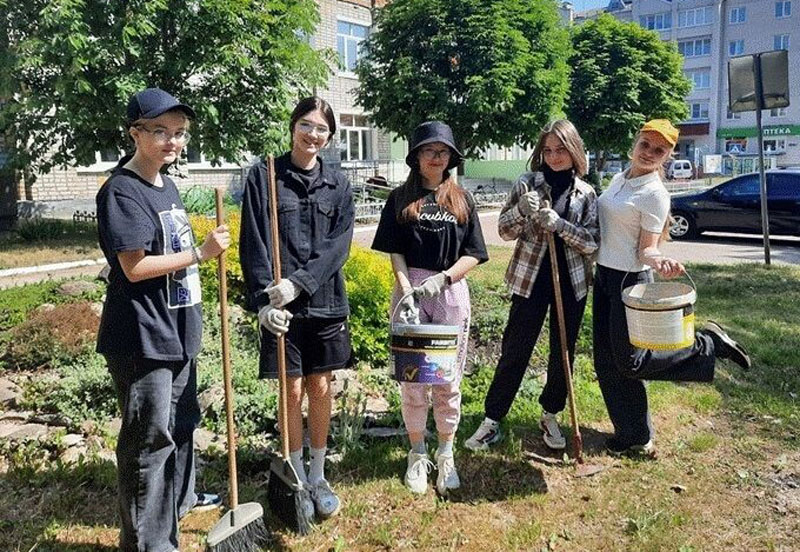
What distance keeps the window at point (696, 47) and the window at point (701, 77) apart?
1.37 meters

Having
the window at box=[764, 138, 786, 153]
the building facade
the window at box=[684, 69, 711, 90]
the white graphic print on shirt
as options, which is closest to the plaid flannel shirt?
the white graphic print on shirt

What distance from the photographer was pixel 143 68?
10.5 m

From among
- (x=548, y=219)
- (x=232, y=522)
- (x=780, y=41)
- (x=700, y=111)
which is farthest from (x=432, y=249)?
(x=780, y=41)

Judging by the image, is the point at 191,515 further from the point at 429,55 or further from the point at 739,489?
the point at 429,55

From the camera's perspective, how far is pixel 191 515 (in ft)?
9.87

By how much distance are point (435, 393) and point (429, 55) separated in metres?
15.2

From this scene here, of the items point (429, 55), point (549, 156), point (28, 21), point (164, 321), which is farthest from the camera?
point (429, 55)

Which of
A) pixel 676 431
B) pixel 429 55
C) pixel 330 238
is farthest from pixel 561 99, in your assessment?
pixel 330 238

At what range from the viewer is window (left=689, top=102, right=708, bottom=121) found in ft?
175

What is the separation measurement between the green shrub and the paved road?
201 inches

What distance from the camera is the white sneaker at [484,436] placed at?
3719 millimetres

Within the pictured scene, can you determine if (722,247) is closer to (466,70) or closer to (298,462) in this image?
(466,70)

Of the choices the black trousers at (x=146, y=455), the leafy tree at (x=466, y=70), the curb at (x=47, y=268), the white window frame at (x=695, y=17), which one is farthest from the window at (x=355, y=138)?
the white window frame at (x=695, y=17)

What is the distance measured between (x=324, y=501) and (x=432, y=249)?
1.32 m
